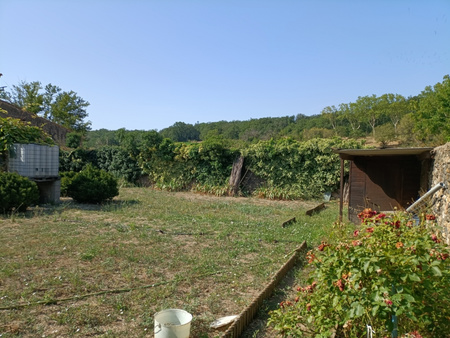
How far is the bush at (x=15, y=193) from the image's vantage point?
7.94 meters

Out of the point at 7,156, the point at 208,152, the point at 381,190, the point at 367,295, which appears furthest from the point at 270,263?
the point at 208,152

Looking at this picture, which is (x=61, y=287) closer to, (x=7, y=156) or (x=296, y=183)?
(x=7, y=156)

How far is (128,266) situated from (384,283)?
3664 mm

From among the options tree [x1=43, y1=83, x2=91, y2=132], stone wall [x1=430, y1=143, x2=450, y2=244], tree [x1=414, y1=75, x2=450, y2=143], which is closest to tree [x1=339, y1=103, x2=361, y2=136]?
tree [x1=414, y1=75, x2=450, y2=143]

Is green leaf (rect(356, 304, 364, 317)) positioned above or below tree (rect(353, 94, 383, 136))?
below

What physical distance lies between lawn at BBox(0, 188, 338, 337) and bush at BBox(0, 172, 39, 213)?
44 cm

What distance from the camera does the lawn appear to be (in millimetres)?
3178

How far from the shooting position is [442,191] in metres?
4.87

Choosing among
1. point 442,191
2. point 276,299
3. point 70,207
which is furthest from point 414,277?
point 70,207

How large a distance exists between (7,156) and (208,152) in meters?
8.19

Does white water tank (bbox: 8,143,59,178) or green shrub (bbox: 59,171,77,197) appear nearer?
white water tank (bbox: 8,143,59,178)

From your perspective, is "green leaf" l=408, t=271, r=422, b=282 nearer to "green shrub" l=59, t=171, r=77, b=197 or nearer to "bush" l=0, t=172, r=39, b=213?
"bush" l=0, t=172, r=39, b=213

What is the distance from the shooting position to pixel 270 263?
5055 millimetres

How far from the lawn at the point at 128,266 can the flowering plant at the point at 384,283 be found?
4.16ft
